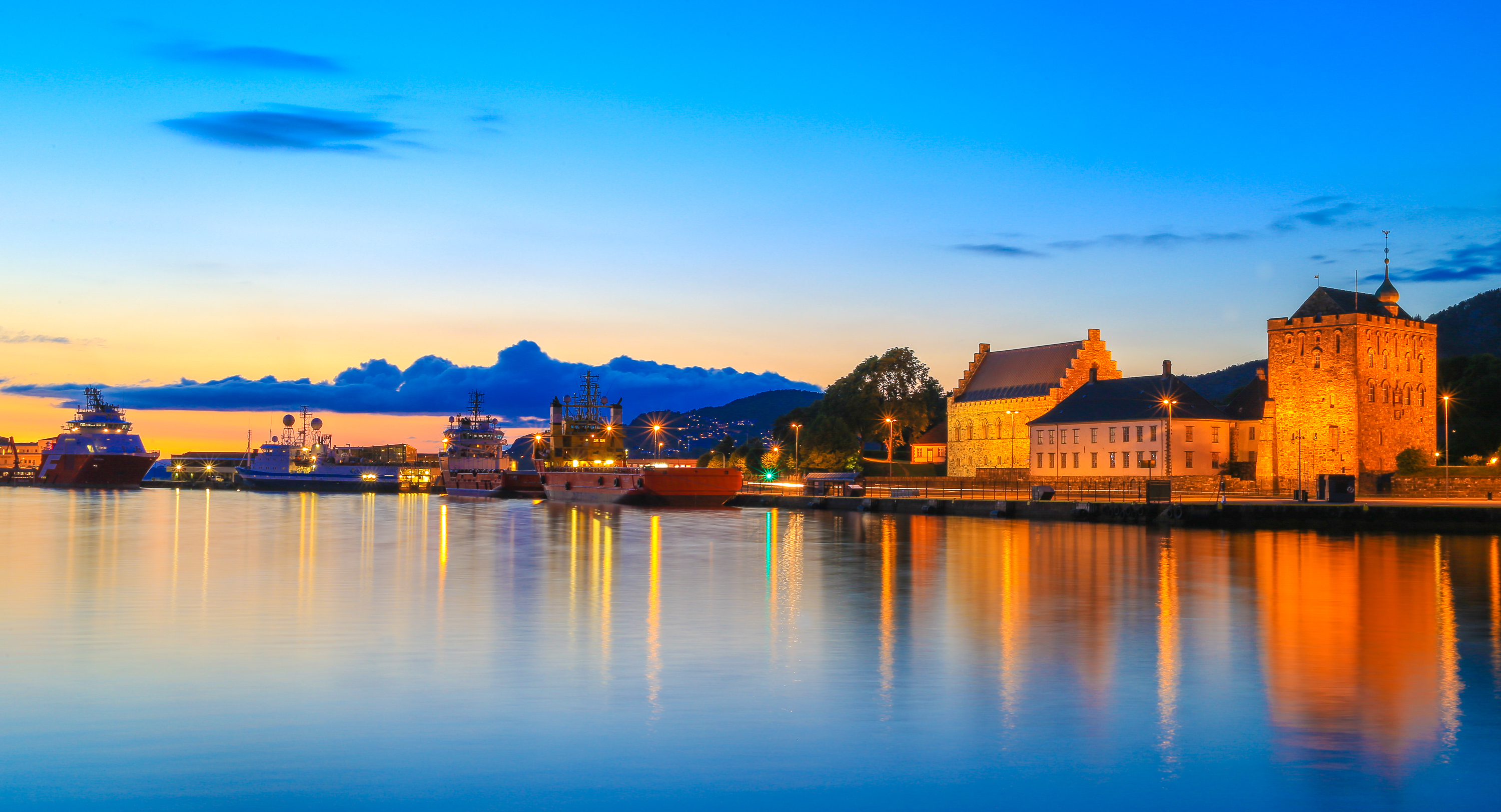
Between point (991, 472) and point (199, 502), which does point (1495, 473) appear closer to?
point (991, 472)

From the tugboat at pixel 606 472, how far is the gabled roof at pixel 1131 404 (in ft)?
79.3

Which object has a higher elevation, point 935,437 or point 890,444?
point 935,437

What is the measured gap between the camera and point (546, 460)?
99000 millimetres

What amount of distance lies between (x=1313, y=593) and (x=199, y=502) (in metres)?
92.4

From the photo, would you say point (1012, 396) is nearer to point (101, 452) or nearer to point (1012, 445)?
point (1012, 445)

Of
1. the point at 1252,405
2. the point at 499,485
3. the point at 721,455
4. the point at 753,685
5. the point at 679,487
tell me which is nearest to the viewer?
the point at 753,685

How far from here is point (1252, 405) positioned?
77.1 metres

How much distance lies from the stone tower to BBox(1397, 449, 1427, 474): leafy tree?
52 centimetres

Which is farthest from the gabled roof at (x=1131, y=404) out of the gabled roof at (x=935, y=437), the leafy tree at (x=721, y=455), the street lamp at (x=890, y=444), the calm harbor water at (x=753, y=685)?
the calm harbor water at (x=753, y=685)

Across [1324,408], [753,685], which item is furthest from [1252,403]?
[753,685]

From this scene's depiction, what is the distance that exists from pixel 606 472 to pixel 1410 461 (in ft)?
163

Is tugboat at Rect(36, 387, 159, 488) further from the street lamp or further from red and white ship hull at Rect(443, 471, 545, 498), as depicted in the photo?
the street lamp

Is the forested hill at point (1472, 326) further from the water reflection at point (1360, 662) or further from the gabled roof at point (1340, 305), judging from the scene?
the water reflection at point (1360, 662)

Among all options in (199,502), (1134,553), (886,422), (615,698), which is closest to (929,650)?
(615,698)
